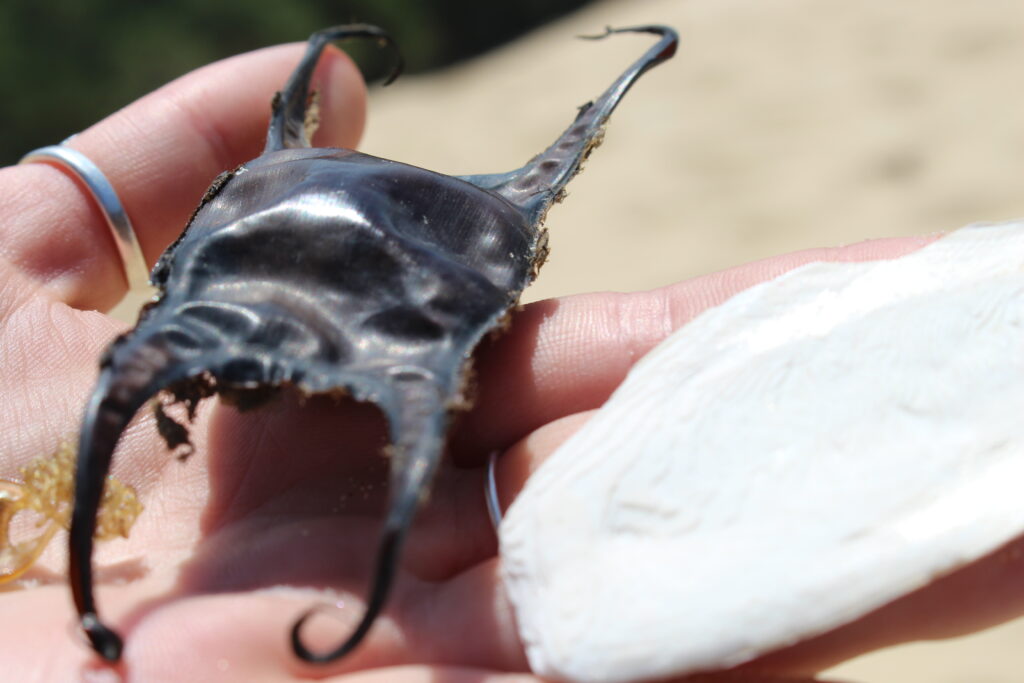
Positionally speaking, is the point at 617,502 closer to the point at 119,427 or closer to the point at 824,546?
the point at 824,546

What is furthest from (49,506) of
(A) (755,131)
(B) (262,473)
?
(A) (755,131)

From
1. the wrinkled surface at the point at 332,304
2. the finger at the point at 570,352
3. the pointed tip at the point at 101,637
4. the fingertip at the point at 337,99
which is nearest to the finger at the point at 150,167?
the fingertip at the point at 337,99

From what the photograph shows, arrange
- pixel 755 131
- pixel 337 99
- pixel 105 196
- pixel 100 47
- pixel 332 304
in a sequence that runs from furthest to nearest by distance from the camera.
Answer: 1. pixel 100 47
2. pixel 755 131
3. pixel 337 99
4. pixel 105 196
5. pixel 332 304

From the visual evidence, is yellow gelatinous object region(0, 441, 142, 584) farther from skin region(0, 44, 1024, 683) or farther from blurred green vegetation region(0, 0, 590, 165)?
blurred green vegetation region(0, 0, 590, 165)

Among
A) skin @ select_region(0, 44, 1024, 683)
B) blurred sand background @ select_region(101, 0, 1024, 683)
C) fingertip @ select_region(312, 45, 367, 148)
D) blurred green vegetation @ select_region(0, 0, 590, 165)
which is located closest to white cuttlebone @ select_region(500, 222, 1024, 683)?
skin @ select_region(0, 44, 1024, 683)

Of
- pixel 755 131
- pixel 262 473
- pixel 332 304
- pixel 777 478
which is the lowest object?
pixel 755 131

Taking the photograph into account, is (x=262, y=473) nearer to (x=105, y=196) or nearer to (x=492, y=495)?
(x=492, y=495)
